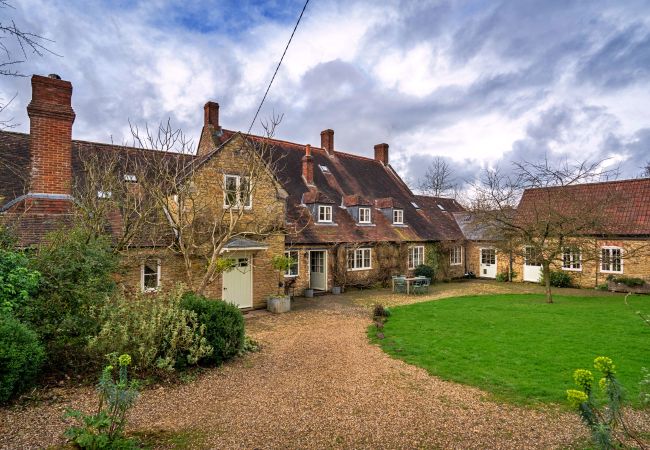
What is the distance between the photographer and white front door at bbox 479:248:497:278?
26531mm

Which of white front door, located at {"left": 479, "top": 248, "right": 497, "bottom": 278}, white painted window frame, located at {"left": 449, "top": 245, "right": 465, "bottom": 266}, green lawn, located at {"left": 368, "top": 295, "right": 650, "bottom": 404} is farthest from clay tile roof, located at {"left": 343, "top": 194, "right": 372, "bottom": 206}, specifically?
white front door, located at {"left": 479, "top": 248, "right": 497, "bottom": 278}

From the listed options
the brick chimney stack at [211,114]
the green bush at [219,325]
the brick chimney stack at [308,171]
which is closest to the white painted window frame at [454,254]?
the brick chimney stack at [308,171]

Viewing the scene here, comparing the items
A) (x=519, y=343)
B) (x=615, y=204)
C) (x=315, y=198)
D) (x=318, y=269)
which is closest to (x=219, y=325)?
(x=519, y=343)

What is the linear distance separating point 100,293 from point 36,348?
2.10 meters

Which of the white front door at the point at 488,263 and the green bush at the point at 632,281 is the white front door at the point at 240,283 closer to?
the white front door at the point at 488,263

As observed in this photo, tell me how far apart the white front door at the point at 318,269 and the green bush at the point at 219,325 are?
35.8 feet

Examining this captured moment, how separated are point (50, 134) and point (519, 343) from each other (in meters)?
15.3

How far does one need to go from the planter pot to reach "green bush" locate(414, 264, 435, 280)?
10.9 m

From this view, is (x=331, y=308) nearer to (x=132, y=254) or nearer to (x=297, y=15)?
(x=132, y=254)

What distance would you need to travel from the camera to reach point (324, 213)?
66.7 ft

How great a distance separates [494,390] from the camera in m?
6.98

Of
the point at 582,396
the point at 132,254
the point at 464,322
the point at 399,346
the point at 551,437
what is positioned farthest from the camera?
the point at 464,322

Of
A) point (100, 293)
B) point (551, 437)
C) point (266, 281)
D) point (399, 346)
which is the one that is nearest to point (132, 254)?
point (100, 293)

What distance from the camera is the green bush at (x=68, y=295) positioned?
698cm
